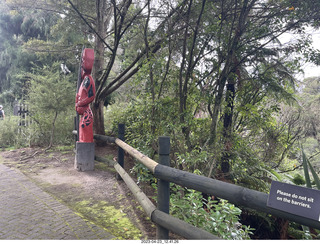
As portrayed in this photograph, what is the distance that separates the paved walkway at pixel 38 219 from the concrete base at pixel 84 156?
1.50m

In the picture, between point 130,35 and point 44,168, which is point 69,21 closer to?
point 130,35

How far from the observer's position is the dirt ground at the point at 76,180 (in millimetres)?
4129

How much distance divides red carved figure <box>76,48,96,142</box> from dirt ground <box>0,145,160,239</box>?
0.99 metres

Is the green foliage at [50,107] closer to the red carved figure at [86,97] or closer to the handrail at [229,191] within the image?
the red carved figure at [86,97]

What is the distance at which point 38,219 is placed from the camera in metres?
3.54

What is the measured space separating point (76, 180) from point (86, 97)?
6.60ft

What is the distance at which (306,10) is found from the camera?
4.43m

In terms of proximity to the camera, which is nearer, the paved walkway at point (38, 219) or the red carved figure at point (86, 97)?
the paved walkway at point (38, 219)

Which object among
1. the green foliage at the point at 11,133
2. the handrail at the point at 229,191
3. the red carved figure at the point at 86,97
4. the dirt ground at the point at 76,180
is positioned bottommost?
the dirt ground at the point at 76,180

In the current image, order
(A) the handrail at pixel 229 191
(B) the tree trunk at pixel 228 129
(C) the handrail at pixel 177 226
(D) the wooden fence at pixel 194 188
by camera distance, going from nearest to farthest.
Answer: (A) the handrail at pixel 229 191 → (D) the wooden fence at pixel 194 188 → (C) the handrail at pixel 177 226 → (B) the tree trunk at pixel 228 129

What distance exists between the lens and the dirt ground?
4.13m

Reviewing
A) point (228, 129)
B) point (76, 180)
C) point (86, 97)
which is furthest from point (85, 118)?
point (228, 129)

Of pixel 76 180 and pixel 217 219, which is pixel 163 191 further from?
pixel 76 180

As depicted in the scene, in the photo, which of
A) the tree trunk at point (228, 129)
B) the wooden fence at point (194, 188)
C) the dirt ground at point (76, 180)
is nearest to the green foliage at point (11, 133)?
the dirt ground at point (76, 180)
